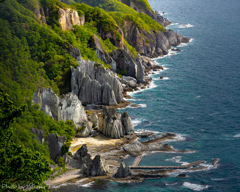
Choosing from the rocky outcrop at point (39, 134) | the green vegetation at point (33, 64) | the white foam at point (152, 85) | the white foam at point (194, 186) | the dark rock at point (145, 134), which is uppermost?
the green vegetation at point (33, 64)

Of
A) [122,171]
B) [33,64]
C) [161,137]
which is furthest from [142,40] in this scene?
[122,171]

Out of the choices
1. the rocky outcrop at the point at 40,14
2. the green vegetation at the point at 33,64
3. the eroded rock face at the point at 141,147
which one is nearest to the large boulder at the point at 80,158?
the green vegetation at the point at 33,64

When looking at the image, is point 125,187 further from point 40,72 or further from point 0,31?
point 0,31

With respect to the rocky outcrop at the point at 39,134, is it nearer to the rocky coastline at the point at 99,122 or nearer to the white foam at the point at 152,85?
the rocky coastline at the point at 99,122

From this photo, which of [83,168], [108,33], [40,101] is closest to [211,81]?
[108,33]

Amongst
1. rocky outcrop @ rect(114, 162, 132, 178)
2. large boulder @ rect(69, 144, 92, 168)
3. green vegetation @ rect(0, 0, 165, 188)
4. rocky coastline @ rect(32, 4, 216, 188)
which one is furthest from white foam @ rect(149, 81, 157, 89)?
rocky outcrop @ rect(114, 162, 132, 178)

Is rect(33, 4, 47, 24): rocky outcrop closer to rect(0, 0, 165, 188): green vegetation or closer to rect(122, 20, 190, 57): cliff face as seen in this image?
rect(0, 0, 165, 188): green vegetation

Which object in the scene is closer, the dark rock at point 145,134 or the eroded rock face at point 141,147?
the eroded rock face at point 141,147
